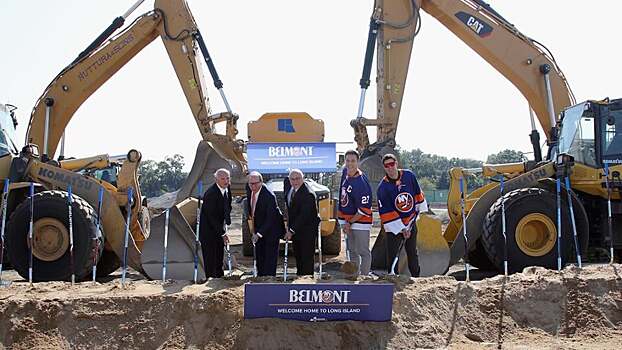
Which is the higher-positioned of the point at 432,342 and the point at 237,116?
the point at 237,116

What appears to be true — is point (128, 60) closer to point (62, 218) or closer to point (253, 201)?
point (62, 218)

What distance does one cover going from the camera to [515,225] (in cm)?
A: 986

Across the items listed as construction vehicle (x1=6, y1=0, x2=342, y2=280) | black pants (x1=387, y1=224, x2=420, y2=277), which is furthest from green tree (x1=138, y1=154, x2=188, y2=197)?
black pants (x1=387, y1=224, x2=420, y2=277)

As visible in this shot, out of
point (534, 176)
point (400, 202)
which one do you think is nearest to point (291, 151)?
point (534, 176)

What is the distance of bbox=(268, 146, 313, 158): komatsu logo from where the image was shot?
1461cm

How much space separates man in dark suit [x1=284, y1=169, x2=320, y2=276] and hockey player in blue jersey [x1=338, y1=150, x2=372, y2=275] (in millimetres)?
353

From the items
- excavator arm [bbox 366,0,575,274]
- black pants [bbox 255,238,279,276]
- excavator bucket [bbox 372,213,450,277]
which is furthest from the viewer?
excavator arm [bbox 366,0,575,274]

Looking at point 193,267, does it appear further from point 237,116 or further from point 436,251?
point 237,116

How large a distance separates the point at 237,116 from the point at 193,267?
678 centimetres

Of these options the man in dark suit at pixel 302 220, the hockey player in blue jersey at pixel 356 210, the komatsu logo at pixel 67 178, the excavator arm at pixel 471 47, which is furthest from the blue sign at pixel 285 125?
the hockey player in blue jersey at pixel 356 210

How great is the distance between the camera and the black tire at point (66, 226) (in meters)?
9.71

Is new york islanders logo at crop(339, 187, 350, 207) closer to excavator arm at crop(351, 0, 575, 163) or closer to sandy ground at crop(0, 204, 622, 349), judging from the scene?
sandy ground at crop(0, 204, 622, 349)

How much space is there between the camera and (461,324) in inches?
255

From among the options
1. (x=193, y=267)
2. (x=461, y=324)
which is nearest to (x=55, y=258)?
(x=193, y=267)
